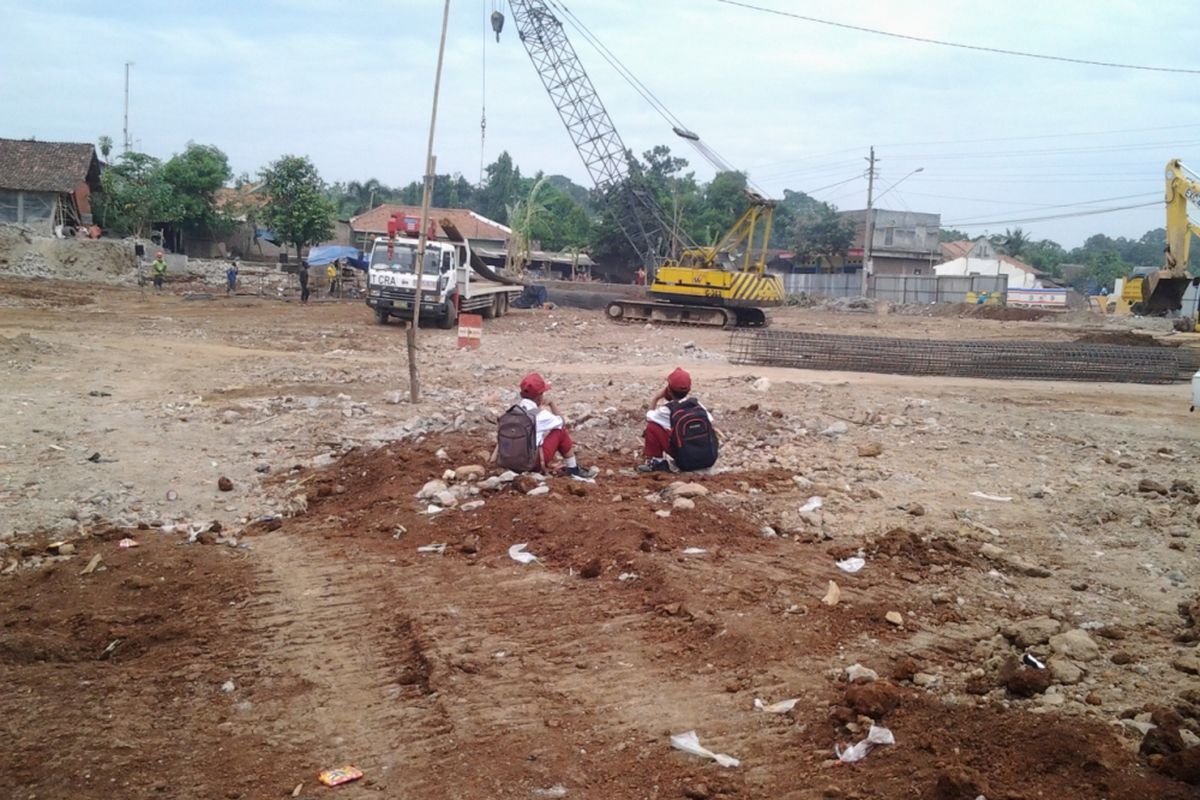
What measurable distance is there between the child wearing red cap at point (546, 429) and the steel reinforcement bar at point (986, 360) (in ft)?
34.5

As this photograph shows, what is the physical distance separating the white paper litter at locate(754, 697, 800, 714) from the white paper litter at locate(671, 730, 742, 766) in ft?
1.16

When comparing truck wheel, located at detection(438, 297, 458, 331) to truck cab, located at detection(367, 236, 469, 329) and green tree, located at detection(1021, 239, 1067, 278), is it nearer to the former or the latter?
truck cab, located at detection(367, 236, 469, 329)

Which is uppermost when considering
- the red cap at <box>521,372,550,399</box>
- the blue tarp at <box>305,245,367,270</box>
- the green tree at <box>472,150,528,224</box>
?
the green tree at <box>472,150,528,224</box>

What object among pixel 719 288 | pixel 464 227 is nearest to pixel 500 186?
pixel 464 227

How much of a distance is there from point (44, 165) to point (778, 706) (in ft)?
144

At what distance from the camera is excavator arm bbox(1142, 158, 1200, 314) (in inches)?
878

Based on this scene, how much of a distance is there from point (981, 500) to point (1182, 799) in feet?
14.4

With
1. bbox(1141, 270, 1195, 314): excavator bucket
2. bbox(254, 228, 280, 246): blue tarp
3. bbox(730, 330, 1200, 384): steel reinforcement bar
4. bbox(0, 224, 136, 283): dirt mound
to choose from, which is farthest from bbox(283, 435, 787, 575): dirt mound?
bbox(254, 228, 280, 246): blue tarp

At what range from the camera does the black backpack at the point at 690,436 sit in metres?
7.39

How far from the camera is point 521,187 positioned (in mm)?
82375

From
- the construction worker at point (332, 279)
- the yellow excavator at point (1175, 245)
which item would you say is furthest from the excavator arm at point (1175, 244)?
the construction worker at point (332, 279)

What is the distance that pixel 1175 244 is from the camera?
2294cm

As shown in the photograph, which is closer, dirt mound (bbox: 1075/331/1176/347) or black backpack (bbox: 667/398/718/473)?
black backpack (bbox: 667/398/718/473)

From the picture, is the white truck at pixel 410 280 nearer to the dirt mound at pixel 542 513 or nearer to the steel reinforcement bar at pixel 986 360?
the steel reinforcement bar at pixel 986 360
